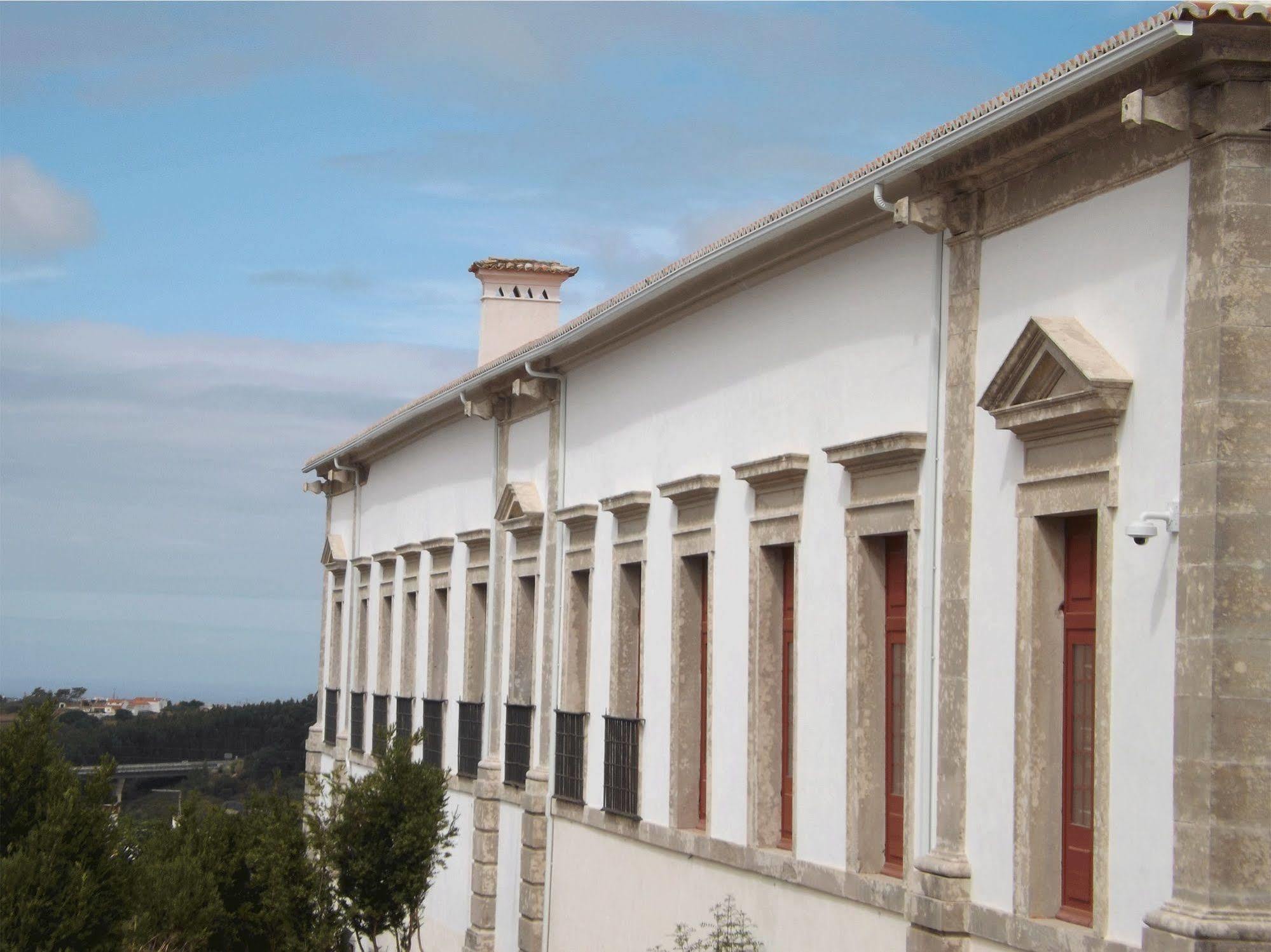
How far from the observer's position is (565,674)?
67.6 ft

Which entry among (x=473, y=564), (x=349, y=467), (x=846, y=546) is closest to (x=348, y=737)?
(x=349, y=467)

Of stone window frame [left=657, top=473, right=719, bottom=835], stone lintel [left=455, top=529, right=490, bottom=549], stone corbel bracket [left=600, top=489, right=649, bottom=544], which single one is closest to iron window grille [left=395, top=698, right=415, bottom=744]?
stone lintel [left=455, top=529, right=490, bottom=549]

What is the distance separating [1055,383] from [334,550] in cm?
2351

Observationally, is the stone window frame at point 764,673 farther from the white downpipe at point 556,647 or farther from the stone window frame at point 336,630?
the stone window frame at point 336,630

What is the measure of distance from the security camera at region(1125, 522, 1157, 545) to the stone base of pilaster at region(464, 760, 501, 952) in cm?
1352

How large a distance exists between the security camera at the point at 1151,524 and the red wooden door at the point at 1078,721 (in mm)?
1024

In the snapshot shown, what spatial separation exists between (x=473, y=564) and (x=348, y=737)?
8531 millimetres

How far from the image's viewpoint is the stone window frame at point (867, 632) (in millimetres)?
13680

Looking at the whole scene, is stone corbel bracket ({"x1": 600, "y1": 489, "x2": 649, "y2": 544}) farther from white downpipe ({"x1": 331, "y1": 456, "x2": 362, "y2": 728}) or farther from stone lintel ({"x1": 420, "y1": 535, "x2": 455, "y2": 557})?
white downpipe ({"x1": 331, "y1": 456, "x2": 362, "y2": 728})

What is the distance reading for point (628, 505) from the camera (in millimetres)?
18500

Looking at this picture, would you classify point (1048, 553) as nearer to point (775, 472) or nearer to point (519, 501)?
point (775, 472)

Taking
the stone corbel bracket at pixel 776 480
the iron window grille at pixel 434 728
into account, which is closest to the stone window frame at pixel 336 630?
the iron window grille at pixel 434 728

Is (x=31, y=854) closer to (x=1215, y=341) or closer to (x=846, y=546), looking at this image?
(x=846, y=546)

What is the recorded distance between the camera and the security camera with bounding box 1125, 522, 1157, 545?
10445 millimetres
